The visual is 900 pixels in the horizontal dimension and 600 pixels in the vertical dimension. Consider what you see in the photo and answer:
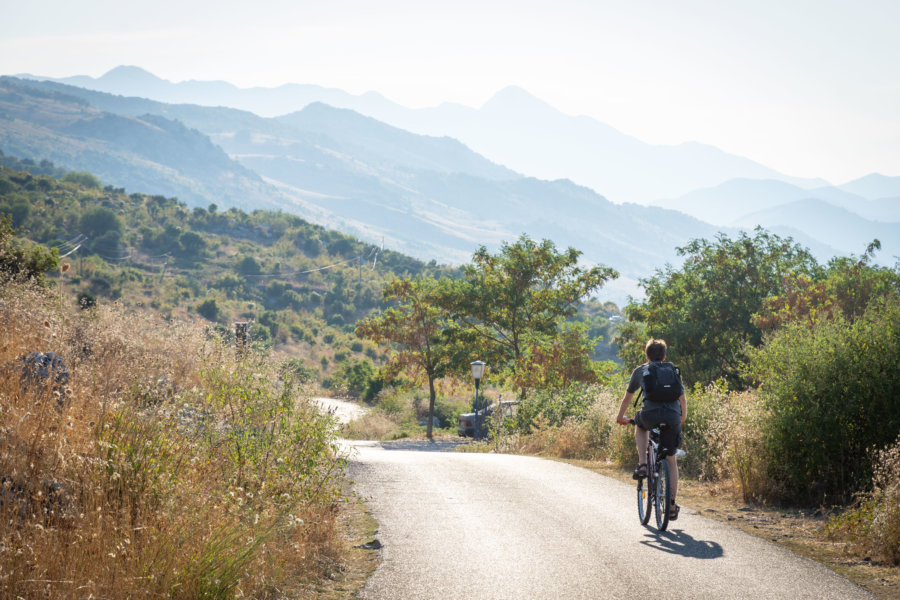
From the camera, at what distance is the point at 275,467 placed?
671 cm

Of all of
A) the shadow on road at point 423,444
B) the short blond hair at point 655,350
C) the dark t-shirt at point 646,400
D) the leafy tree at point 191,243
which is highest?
the short blond hair at point 655,350

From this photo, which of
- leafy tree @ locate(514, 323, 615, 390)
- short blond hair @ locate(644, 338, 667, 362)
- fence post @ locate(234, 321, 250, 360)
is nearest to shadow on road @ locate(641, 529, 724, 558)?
short blond hair @ locate(644, 338, 667, 362)

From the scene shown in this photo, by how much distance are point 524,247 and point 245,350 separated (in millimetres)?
27518

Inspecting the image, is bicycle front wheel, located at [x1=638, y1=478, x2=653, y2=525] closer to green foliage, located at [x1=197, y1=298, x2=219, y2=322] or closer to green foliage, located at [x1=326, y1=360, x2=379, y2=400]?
green foliage, located at [x1=326, y1=360, x2=379, y2=400]

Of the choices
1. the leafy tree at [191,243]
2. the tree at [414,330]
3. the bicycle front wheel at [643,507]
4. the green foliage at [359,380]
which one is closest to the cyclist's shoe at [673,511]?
the bicycle front wheel at [643,507]

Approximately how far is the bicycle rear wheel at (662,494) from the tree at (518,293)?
86.5ft

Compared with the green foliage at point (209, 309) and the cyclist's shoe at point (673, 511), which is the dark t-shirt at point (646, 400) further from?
the green foliage at point (209, 309)

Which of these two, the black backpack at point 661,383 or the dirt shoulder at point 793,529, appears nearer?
the dirt shoulder at point 793,529

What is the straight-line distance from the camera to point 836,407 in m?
8.80

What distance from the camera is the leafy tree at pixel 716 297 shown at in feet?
91.7

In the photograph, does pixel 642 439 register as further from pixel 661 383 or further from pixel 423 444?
pixel 423 444

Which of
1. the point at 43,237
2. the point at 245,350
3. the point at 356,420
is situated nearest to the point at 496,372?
the point at 356,420

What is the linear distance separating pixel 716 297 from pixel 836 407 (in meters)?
20.6

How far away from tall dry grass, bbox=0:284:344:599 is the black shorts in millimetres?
3168
